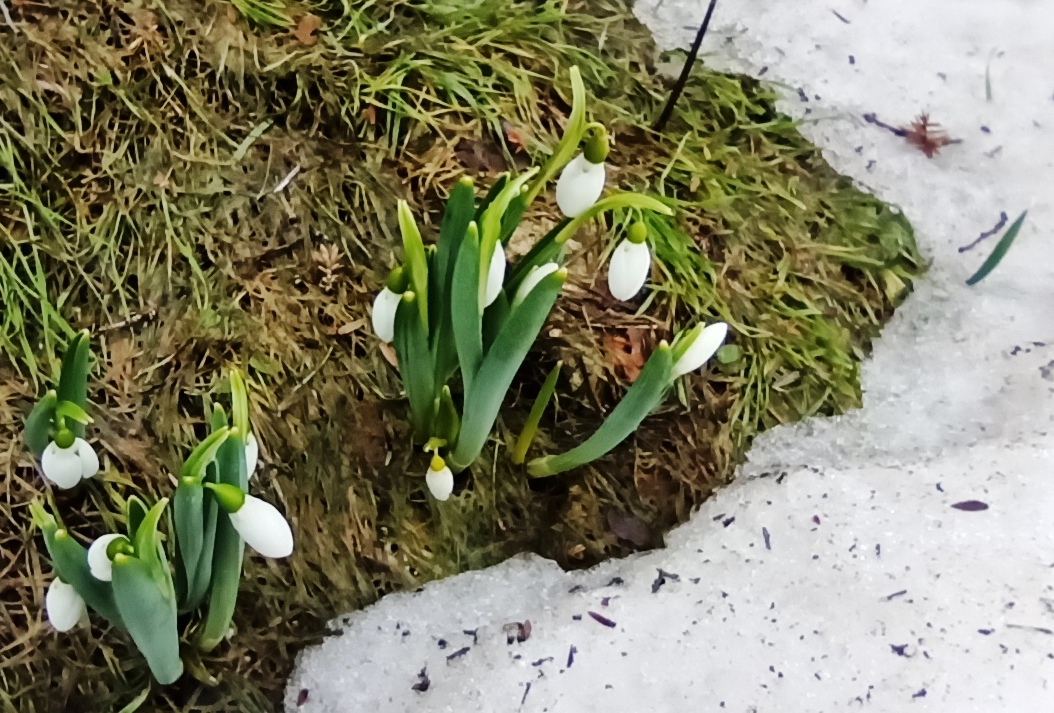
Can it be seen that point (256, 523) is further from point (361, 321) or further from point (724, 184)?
point (724, 184)

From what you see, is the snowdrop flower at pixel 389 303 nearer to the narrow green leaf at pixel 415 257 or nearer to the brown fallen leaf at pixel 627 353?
the narrow green leaf at pixel 415 257

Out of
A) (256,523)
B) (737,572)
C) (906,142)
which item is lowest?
(737,572)

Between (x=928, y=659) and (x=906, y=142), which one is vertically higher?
(x=906, y=142)

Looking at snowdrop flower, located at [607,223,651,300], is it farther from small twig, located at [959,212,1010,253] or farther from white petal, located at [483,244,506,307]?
small twig, located at [959,212,1010,253]

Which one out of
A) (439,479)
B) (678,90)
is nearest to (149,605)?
(439,479)

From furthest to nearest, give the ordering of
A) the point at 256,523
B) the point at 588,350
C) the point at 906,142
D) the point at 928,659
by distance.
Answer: the point at 906,142 → the point at 588,350 → the point at 928,659 → the point at 256,523

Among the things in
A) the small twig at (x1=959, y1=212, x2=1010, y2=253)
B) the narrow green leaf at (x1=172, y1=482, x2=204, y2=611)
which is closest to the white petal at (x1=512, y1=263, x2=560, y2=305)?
the narrow green leaf at (x1=172, y1=482, x2=204, y2=611)

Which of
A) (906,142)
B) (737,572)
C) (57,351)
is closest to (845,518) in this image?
(737,572)
